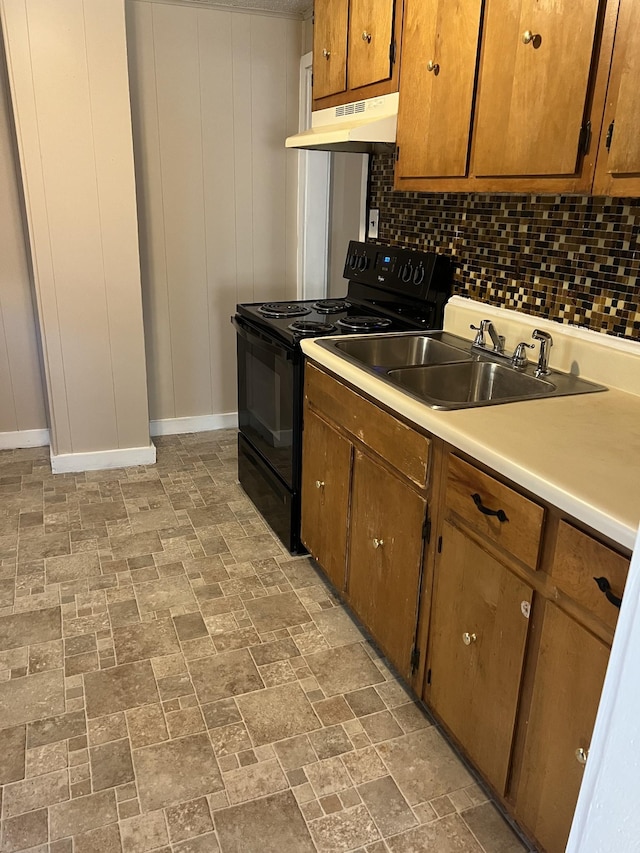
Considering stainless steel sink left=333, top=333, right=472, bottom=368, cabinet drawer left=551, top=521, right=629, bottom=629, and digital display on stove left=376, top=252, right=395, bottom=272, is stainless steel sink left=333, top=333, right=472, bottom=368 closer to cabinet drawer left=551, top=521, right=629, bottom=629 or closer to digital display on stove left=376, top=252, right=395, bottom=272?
digital display on stove left=376, top=252, right=395, bottom=272

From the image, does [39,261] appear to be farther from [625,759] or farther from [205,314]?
[625,759]

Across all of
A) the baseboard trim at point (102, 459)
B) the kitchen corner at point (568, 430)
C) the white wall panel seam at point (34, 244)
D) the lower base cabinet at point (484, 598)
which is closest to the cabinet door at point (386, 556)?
the lower base cabinet at point (484, 598)

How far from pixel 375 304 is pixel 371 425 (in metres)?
1.07

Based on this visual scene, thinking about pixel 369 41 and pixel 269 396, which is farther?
pixel 269 396

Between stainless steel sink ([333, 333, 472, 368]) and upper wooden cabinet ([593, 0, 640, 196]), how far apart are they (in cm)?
86

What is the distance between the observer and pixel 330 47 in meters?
2.55

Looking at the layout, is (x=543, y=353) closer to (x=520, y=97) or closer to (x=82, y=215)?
(x=520, y=97)

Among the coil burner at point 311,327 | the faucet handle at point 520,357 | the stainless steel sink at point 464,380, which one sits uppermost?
the faucet handle at point 520,357

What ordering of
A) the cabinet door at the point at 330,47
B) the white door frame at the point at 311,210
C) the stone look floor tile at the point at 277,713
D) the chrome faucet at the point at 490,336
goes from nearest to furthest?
the stone look floor tile at the point at 277,713
the chrome faucet at the point at 490,336
the cabinet door at the point at 330,47
the white door frame at the point at 311,210

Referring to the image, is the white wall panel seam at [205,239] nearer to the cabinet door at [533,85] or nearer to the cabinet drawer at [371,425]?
the cabinet drawer at [371,425]

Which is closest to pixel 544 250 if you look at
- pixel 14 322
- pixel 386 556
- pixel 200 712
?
pixel 386 556

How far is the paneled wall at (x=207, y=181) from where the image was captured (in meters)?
3.38

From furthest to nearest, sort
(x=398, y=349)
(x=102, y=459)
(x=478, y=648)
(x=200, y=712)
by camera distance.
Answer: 1. (x=102, y=459)
2. (x=398, y=349)
3. (x=200, y=712)
4. (x=478, y=648)

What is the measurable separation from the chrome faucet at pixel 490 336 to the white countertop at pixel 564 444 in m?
0.43
